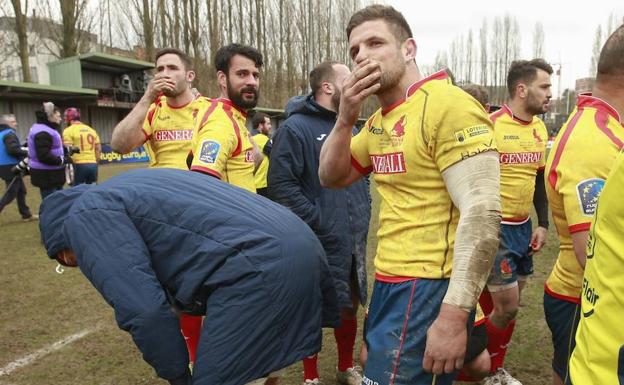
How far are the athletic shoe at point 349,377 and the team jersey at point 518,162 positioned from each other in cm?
168

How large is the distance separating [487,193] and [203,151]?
1883 millimetres

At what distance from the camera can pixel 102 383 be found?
3.54 meters

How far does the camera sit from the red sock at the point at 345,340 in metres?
3.53

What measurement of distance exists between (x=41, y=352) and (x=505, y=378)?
11.9 ft

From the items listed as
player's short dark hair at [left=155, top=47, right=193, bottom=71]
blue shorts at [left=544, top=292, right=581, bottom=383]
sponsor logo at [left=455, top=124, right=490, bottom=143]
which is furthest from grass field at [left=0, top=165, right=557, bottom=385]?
sponsor logo at [left=455, top=124, right=490, bottom=143]

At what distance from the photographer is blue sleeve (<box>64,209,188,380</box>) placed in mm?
1751

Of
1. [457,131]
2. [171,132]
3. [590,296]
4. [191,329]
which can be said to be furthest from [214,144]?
[590,296]

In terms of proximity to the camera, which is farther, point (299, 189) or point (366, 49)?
point (299, 189)

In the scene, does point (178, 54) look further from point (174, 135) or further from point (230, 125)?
point (230, 125)

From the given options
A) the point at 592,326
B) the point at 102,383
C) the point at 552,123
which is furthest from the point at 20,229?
Answer: the point at 552,123

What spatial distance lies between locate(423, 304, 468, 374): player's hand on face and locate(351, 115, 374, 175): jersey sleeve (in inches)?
32.4

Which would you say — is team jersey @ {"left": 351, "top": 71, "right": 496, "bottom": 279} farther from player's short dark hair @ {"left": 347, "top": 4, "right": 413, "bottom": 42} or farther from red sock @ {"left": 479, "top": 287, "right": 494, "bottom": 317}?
red sock @ {"left": 479, "top": 287, "right": 494, "bottom": 317}

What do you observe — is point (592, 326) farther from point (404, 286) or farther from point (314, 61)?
point (314, 61)

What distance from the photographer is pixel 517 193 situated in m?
3.97
